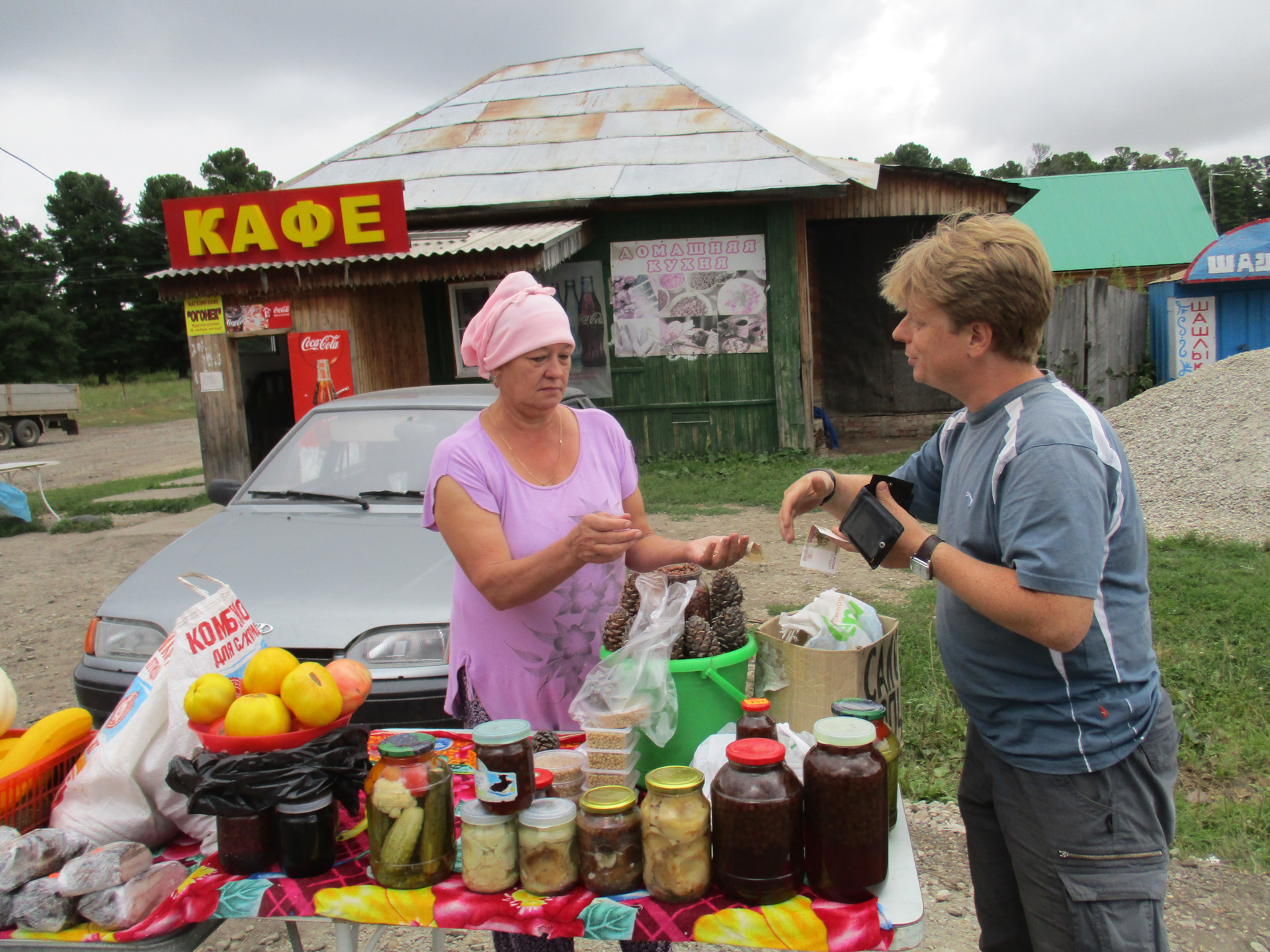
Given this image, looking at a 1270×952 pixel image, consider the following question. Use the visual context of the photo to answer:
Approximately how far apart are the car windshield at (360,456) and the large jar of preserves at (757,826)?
3.18 meters

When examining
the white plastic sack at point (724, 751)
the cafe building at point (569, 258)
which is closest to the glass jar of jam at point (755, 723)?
the white plastic sack at point (724, 751)

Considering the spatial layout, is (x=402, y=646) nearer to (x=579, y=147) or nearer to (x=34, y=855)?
(x=34, y=855)

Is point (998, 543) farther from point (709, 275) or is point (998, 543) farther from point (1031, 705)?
point (709, 275)

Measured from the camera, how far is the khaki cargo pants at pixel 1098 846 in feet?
5.31

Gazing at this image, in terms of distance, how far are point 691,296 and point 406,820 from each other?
34.9 feet

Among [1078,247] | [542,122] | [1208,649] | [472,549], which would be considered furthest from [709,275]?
[1078,247]

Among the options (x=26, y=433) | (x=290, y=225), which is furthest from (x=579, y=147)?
(x=26, y=433)

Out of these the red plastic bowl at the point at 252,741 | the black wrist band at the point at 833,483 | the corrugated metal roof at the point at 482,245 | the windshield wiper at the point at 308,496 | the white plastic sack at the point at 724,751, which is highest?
the corrugated metal roof at the point at 482,245

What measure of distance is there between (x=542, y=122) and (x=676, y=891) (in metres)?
13.3

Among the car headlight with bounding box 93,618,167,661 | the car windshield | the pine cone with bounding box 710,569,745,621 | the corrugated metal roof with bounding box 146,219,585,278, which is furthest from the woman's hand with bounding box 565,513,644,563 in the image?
the corrugated metal roof with bounding box 146,219,585,278

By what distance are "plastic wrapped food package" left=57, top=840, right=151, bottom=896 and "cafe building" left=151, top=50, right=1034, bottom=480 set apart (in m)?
9.00

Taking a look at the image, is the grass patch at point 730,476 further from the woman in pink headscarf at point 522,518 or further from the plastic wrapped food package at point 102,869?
the plastic wrapped food package at point 102,869

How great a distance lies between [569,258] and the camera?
11516 millimetres

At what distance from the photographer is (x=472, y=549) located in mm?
2129
